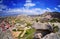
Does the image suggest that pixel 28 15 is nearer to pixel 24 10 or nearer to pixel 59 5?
pixel 24 10

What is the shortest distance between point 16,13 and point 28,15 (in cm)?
17

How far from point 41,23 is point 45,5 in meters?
0.25

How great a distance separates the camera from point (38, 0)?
220 cm

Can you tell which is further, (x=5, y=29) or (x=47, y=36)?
(x=5, y=29)

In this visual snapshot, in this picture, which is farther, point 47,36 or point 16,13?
point 16,13

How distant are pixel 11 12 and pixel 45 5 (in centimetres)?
49

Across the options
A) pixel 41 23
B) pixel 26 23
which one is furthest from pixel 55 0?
→ pixel 26 23

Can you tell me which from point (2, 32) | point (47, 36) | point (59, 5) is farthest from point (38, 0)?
point (2, 32)

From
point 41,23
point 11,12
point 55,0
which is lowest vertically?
point 41,23

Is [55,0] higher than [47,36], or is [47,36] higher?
[55,0]

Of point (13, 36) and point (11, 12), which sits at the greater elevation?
point (11, 12)

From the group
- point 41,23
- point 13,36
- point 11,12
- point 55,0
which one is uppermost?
point 55,0

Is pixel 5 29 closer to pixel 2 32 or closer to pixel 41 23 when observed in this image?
pixel 2 32

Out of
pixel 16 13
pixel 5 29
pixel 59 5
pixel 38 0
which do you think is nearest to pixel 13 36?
pixel 5 29
